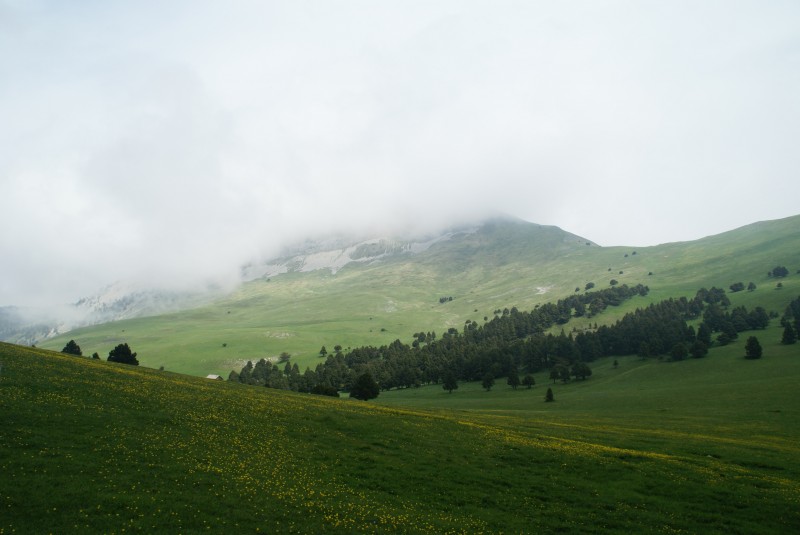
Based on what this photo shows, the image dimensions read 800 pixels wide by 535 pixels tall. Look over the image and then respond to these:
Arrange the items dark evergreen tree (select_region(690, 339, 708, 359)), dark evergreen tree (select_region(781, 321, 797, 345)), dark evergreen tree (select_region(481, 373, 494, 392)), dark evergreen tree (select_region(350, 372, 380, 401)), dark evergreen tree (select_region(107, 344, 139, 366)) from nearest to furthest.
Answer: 1. dark evergreen tree (select_region(107, 344, 139, 366))
2. dark evergreen tree (select_region(350, 372, 380, 401))
3. dark evergreen tree (select_region(781, 321, 797, 345))
4. dark evergreen tree (select_region(690, 339, 708, 359))
5. dark evergreen tree (select_region(481, 373, 494, 392))

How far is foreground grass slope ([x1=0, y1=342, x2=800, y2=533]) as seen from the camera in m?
21.5

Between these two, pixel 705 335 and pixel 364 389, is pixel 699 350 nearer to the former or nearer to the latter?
pixel 705 335

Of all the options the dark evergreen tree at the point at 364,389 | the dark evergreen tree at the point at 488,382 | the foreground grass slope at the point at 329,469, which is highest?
the foreground grass slope at the point at 329,469

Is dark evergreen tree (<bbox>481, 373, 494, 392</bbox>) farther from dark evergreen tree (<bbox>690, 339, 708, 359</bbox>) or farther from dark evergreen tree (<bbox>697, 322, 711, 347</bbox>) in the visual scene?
dark evergreen tree (<bbox>697, 322, 711, 347</bbox>)

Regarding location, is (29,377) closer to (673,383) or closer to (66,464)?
(66,464)

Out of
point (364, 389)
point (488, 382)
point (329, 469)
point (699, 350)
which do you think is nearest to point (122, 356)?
point (364, 389)

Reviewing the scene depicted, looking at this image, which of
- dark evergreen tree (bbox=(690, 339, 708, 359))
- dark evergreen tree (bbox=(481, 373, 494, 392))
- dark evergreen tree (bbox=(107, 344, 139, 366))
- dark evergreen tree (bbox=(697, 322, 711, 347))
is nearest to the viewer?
dark evergreen tree (bbox=(107, 344, 139, 366))

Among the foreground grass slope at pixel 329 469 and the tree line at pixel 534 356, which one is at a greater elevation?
the foreground grass slope at pixel 329 469

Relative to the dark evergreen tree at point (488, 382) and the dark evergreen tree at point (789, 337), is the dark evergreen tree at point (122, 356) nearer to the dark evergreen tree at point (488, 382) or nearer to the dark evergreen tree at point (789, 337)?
the dark evergreen tree at point (488, 382)

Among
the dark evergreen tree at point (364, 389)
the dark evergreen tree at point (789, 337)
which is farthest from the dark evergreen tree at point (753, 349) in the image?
the dark evergreen tree at point (364, 389)

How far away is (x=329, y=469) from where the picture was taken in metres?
30.5

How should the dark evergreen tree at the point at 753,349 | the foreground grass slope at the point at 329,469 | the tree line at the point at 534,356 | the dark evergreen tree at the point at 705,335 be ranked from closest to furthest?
the foreground grass slope at the point at 329,469
the dark evergreen tree at the point at 753,349
the dark evergreen tree at the point at 705,335
the tree line at the point at 534,356

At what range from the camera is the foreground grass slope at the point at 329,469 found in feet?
70.7

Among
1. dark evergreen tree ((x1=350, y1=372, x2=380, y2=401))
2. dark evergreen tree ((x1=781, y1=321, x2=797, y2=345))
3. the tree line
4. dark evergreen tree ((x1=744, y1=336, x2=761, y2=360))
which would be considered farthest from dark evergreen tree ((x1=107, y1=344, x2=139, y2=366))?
dark evergreen tree ((x1=781, y1=321, x2=797, y2=345))
